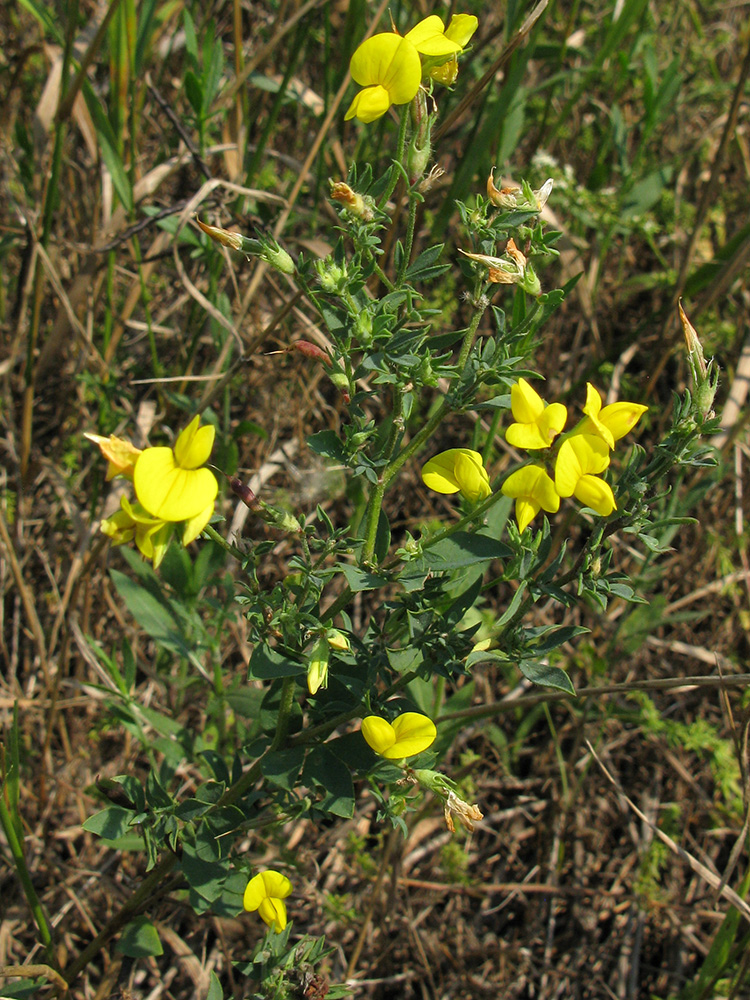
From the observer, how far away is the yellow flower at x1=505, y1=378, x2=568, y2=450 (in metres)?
1.49

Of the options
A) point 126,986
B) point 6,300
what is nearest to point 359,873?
point 126,986

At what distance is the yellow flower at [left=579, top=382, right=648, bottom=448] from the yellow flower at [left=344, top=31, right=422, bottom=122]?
64 cm

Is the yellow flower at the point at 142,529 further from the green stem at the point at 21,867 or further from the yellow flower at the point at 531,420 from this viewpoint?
the green stem at the point at 21,867

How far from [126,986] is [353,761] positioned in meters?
A: 1.05

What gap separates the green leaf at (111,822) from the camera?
187 cm

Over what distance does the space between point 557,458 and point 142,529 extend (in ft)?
2.48

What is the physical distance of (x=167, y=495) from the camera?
1443 mm

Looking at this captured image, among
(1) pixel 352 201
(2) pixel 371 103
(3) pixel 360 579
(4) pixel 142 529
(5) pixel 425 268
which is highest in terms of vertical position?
(2) pixel 371 103

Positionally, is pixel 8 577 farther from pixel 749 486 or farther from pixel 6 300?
pixel 749 486

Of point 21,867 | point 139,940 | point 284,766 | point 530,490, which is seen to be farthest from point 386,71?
point 139,940

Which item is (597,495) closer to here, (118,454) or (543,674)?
(543,674)

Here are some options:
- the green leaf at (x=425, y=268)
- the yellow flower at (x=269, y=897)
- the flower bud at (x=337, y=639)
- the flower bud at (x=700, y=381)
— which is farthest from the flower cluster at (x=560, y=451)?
the yellow flower at (x=269, y=897)

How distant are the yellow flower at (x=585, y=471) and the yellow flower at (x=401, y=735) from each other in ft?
1.66

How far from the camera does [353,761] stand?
1792mm
